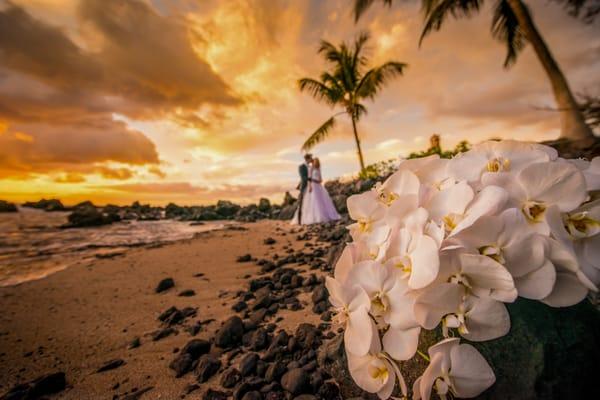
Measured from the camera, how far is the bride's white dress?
394 inches

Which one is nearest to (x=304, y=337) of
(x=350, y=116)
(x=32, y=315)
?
(x=32, y=315)

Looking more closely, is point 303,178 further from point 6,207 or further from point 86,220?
point 6,207

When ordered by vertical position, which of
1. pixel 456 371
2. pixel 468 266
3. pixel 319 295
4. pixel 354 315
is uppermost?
pixel 468 266

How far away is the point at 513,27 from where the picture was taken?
12516 mm

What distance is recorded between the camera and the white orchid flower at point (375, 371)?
68cm

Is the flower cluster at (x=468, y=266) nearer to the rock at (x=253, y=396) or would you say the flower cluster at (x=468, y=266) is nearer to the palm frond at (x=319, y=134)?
the rock at (x=253, y=396)

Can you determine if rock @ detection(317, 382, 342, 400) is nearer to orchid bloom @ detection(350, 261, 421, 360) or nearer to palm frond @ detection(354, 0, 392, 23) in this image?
orchid bloom @ detection(350, 261, 421, 360)

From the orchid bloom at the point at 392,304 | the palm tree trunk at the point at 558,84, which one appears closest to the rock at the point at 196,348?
the orchid bloom at the point at 392,304

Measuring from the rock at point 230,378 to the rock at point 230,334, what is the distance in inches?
14.8

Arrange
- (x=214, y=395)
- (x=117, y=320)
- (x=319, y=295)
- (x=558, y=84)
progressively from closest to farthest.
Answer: (x=214, y=395), (x=319, y=295), (x=117, y=320), (x=558, y=84)

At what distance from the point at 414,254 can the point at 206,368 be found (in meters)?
1.96

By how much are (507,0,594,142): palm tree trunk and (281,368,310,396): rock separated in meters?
11.6

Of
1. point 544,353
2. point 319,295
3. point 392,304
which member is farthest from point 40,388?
point 544,353

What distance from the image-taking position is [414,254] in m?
0.65
